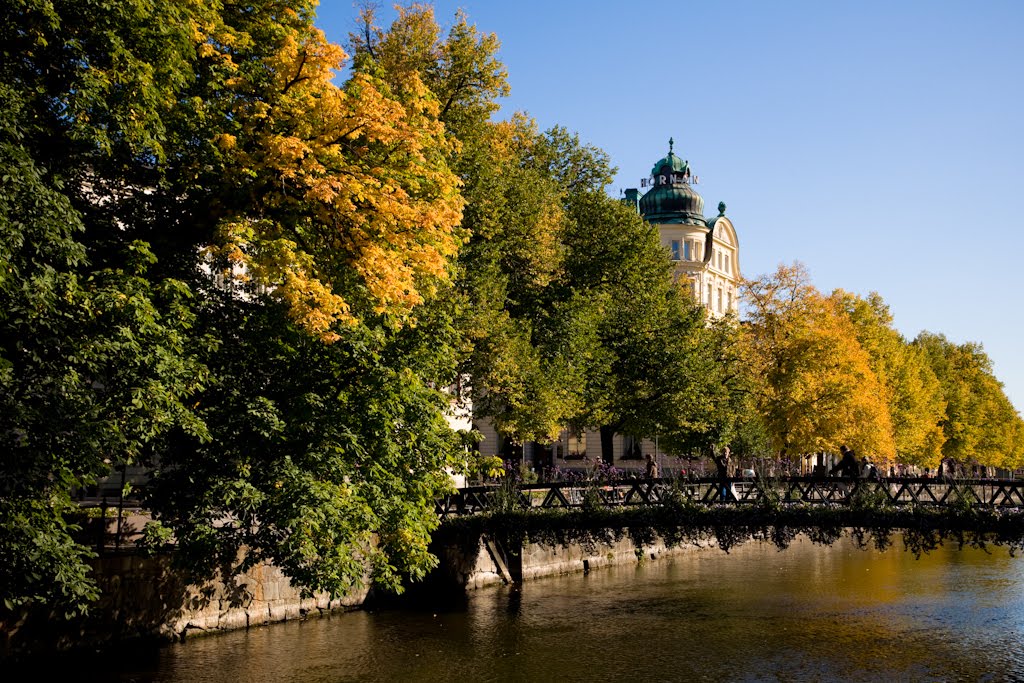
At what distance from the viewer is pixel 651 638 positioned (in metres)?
22.7

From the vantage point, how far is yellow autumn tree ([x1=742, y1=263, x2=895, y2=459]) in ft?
159

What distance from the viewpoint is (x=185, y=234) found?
19031 mm

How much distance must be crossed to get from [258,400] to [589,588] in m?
16.4

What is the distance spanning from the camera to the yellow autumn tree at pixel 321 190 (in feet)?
57.8

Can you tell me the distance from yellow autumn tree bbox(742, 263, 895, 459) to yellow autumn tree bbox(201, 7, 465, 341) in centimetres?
3161

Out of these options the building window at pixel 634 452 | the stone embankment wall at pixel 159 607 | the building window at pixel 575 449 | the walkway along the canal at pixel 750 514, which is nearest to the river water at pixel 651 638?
the stone embankment wall at pixel 159 607

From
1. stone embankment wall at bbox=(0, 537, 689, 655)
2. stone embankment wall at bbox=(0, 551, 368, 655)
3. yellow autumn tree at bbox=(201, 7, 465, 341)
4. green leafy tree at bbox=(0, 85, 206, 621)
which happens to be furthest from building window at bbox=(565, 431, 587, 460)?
green leafy tree at bbox=(0, 85, 206, 621)

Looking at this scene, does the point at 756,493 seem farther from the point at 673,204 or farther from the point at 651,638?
the point at 673,204

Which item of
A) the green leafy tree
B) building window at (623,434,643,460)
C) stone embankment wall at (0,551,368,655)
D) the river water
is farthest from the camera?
building window at (623,434,643,460)

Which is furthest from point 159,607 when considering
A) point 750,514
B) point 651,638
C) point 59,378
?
point 750,514

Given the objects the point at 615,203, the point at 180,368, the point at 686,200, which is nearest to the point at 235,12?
the point at 180,368

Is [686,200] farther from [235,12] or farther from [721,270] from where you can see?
[235,12]

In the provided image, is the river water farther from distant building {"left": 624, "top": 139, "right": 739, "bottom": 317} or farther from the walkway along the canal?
distant building {"left": 624, "top": 139, "right": 739, "bottom": 317}

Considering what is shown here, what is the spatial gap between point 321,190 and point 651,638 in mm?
12928
